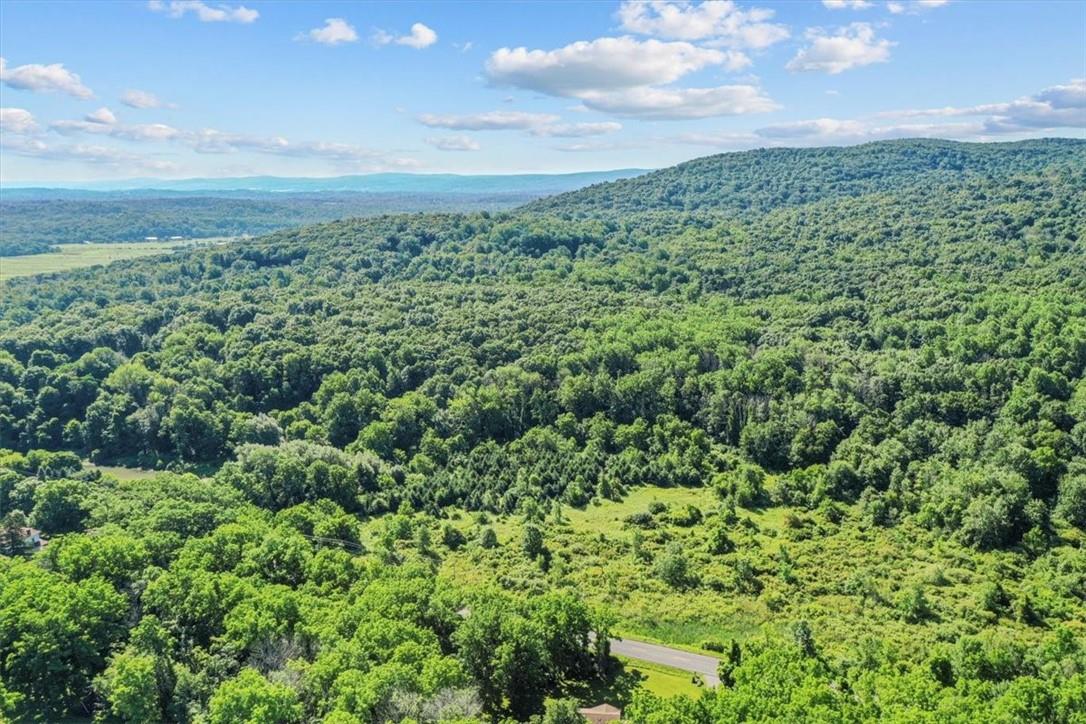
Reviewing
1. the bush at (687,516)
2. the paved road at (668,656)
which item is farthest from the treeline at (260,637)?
the bush at (687,516)

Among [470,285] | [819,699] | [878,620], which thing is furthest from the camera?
[470,285]

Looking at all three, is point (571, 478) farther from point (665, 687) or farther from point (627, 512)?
point (665, 687)

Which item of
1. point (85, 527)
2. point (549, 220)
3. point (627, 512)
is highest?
point (549, 220)

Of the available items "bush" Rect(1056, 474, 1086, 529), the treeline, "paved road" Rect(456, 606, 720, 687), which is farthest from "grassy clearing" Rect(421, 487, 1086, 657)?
the treeline

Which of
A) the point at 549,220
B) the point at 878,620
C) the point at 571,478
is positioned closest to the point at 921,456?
the point at 878,620

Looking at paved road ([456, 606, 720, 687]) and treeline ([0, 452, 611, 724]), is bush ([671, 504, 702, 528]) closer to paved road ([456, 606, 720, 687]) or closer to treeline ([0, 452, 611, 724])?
paved road ([456, 606, 720, 687])

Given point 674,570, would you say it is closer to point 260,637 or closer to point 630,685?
point 630,685
